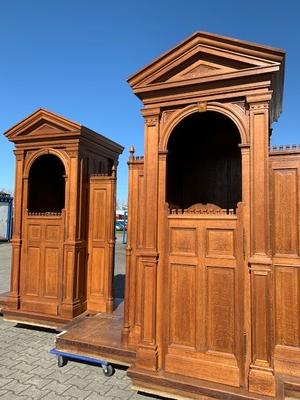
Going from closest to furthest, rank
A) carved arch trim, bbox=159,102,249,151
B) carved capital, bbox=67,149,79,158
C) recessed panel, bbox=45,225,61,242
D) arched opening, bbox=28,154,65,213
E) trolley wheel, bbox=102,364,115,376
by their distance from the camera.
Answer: carved arch trim, bbox=159,102,249,151 < trolley wheel, bbox=102,364,115,376 < carved capital, bbox=67,149,79,158 < recessed panel, bbox=45,225,61,242 < arched opening, bbox=28,154,65,213

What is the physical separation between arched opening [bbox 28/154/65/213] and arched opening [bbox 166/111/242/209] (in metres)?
3.21

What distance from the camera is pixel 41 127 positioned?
6473 mm

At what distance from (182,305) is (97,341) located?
1.57 metres

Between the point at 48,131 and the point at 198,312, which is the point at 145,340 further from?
the point at 48,131

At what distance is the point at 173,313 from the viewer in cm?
405

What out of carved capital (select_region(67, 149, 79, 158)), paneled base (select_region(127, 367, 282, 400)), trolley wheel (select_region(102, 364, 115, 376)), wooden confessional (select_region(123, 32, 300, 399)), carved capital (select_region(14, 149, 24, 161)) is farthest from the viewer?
carved capital (select_region(14, 149, 24, 161))

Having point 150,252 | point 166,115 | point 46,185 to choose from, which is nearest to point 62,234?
point 46,185

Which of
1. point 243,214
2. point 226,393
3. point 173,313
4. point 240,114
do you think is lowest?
point 226,393

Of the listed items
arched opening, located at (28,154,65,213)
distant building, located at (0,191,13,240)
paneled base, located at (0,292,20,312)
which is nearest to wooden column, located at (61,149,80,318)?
paneled base, located at (0,292,20,312)

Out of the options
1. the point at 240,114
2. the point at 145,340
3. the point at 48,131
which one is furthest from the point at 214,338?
the point at 48,131

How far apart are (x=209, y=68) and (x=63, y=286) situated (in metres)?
4.58

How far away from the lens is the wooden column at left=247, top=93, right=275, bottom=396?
3494mm

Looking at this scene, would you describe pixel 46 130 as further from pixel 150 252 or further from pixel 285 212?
pixel 285 212

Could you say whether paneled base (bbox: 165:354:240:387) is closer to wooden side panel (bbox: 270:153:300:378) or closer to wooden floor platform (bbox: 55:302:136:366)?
wooden side panel (bbox: 270:153:300:378)
